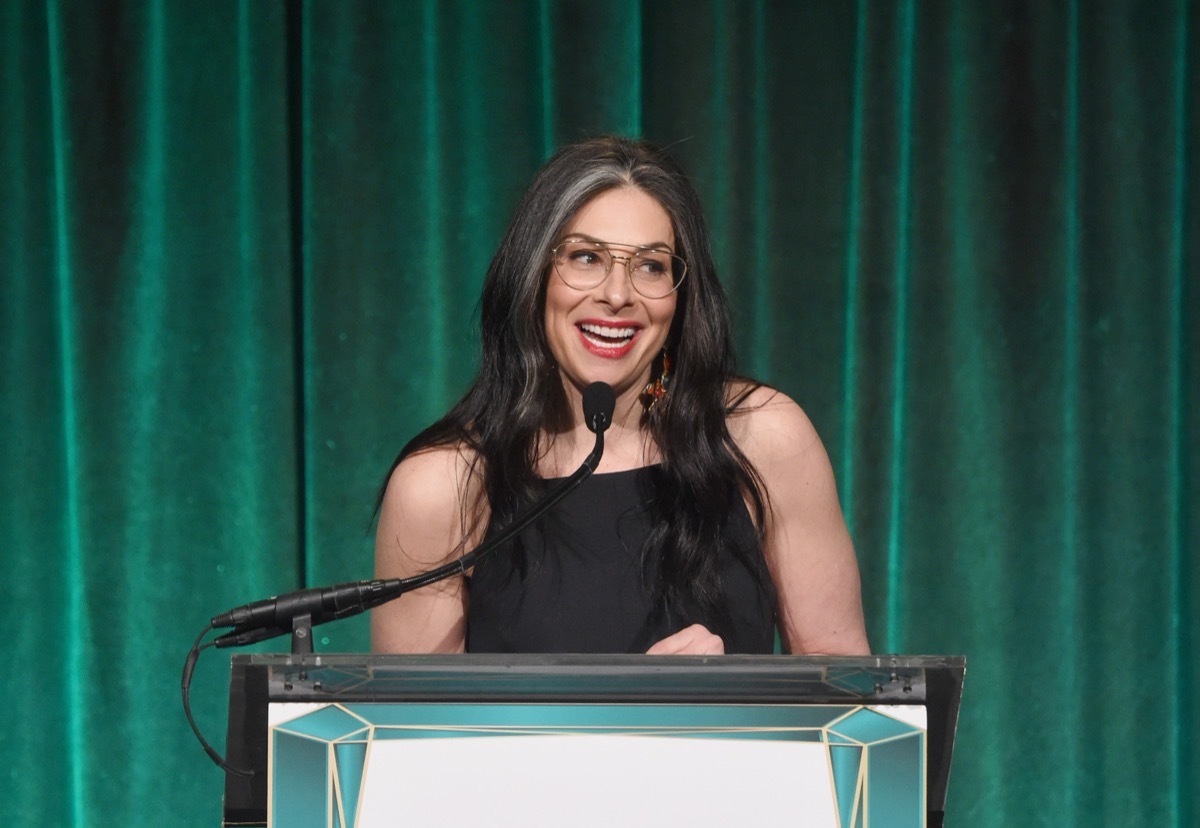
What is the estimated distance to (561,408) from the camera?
6.55 ft

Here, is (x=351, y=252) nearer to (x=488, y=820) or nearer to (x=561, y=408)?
(x=561, y=408)

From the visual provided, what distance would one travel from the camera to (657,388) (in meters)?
1.99

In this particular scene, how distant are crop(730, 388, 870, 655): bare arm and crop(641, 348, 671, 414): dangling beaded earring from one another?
0.11 metres

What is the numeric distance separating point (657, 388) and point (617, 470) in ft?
0.43

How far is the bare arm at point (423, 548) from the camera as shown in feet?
6.31

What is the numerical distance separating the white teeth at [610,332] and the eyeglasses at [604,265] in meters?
0.05

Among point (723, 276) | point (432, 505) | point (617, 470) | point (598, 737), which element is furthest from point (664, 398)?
point (598, 737)

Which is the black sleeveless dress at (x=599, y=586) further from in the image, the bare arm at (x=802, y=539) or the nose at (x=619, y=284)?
the nose at (x=619, y=284)

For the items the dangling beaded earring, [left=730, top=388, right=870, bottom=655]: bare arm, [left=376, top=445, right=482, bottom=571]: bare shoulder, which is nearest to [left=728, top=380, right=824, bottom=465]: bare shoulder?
[left=730, top=388, right=870, bottom=655]: bare arm

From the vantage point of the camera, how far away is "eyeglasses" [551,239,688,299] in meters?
1.84

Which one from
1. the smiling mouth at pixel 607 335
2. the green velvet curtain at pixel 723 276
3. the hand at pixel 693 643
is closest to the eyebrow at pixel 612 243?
the smiling mouth at pixel 607 335

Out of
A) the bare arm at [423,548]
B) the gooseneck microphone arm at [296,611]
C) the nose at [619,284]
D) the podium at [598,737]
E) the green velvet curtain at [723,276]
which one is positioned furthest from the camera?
the green velvet curtain at [723,276]

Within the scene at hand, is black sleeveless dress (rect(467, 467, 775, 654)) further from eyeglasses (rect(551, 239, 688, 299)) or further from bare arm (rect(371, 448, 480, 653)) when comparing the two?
eyeglasses (rect(551, 239, 688, 299))

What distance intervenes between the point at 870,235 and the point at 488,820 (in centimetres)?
193
